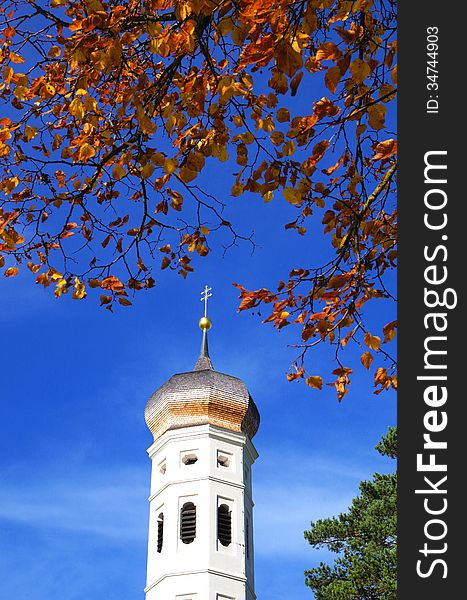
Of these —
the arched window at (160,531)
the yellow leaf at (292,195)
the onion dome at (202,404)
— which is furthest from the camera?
the onion dome at (202,404)

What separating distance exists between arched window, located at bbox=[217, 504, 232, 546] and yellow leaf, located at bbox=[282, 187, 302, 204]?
1043 inches

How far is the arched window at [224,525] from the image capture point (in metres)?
31.3

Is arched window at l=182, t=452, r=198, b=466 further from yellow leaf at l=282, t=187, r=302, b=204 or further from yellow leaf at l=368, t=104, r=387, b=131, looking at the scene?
yellow leaf at l=368, t=104, r=387, b=131

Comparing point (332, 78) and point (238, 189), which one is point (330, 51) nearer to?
point (332, 78)

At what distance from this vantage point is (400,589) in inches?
160

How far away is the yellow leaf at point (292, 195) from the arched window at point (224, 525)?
2650 centimetres

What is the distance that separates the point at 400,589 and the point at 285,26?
3.33m

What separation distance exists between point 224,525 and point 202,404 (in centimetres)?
517

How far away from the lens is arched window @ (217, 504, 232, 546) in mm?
31281

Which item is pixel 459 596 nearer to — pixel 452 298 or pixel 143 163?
pixel 452 298

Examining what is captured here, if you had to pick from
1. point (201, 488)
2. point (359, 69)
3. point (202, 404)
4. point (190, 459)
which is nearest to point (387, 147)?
point (359, 69)

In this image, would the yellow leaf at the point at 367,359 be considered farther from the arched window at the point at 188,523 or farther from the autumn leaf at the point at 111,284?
the arched window at the point at 188,523

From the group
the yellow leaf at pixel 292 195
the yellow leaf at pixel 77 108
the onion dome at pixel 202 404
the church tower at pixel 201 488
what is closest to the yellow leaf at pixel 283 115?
the yellow leaf at pixel 292 195

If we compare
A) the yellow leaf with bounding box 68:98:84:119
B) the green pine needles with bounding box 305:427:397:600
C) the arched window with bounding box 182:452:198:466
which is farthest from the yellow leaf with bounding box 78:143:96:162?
the arched window with bounding box 182:452:198:466
